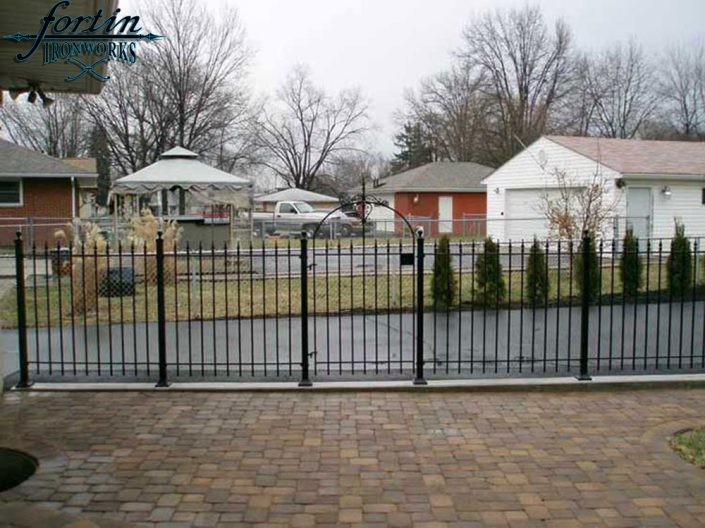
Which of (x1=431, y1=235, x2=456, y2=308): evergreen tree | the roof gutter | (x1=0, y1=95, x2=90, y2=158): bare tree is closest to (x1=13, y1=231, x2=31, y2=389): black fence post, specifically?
(x1=431, y1=235, x2=456, y2=308): evergreen tree

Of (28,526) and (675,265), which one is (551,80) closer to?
(675,265)

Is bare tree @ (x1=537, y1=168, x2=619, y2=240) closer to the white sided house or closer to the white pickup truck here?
the white sided house

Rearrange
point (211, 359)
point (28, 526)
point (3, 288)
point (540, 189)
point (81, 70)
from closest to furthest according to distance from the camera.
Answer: point (28, 526), point (81, 70), point (211, 359), point (3, 288), point (540, 189)

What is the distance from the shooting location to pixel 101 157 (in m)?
44.0

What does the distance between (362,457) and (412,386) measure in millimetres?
1675

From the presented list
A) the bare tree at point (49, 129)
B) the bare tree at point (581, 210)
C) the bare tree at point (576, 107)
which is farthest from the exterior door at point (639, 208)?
the bare tree at point (49, 129)

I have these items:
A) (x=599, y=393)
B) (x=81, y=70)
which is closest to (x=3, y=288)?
(x=81, y=70)

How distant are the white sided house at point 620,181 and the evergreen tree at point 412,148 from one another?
1133 inches

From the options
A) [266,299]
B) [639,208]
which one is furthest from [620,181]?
[266,299]

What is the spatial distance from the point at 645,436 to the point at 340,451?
2300 millimetres

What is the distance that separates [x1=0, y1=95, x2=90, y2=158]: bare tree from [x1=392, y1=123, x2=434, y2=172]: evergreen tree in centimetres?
2393

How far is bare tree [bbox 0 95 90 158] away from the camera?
46688 mm

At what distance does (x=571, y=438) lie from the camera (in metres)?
5.16

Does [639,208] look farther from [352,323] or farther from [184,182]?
[352,323]
